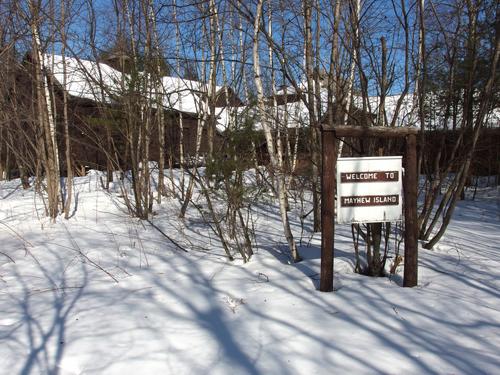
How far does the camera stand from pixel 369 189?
401 centimetres

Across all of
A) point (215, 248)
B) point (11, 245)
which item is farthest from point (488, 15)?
point (11, 245)

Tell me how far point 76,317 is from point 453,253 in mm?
4457

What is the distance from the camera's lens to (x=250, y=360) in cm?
284

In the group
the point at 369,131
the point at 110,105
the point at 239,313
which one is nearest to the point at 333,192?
the point at 369,131

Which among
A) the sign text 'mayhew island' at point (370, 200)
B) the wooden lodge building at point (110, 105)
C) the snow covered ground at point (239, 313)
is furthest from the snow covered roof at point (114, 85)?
the snow covered ground at point (239, 313)

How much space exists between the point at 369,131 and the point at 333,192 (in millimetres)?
612

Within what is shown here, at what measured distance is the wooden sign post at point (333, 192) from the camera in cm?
398

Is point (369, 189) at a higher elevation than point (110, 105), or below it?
below

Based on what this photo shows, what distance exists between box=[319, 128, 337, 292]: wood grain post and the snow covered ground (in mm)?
209

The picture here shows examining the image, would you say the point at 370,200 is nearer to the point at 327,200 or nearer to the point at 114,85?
the point at 327,200

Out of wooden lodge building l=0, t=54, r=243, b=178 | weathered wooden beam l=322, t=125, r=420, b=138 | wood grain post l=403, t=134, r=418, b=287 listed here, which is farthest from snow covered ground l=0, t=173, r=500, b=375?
wooden lodge building l=0, t=54, r=243, b=178

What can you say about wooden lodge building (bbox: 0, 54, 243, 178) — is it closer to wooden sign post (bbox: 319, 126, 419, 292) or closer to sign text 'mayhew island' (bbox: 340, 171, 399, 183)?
wooden sign post (bbox: 319, 126, 419, 292)

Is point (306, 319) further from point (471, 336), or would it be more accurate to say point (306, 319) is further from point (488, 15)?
point (488, 15)

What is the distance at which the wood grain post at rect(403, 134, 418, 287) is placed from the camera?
13.4 feet
